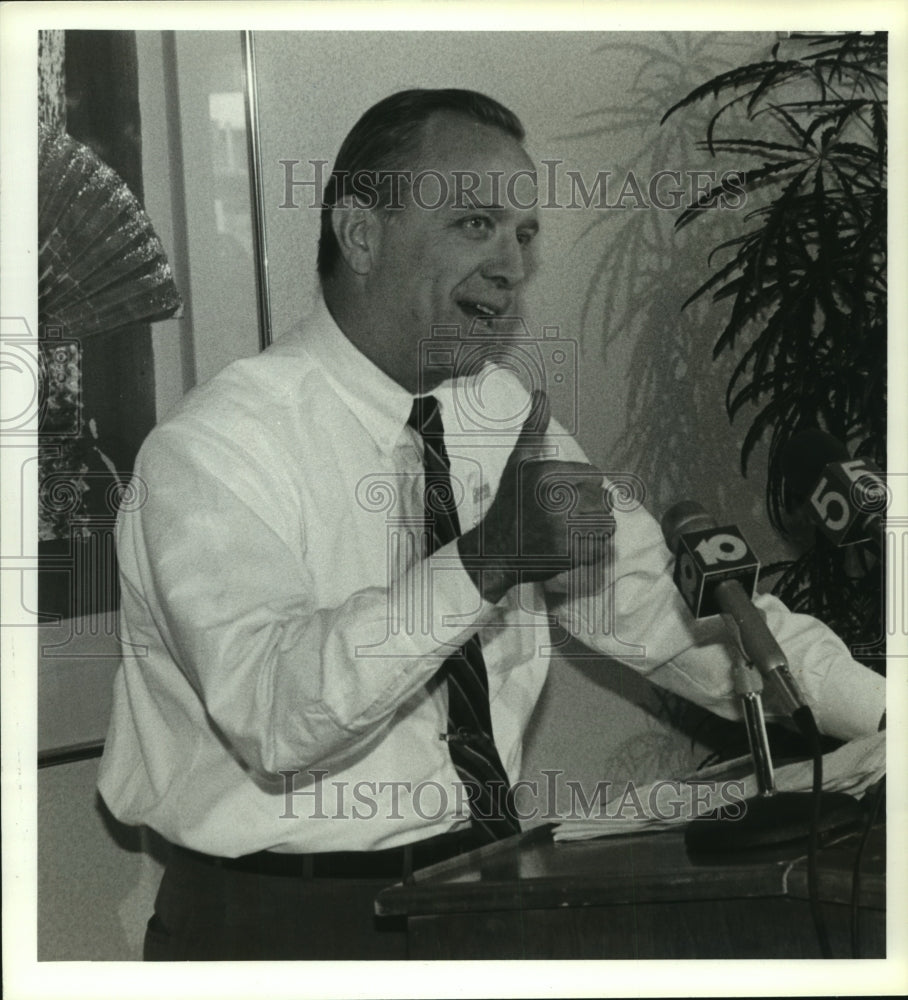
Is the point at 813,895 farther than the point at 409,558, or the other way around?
the point at 409,558

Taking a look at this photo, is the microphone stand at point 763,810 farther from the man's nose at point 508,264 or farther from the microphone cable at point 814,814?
the man's nose at point 508,264

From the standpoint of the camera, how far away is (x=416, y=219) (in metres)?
2.14

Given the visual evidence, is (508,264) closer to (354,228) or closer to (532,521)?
(354,228)

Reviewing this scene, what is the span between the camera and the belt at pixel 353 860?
210 centimetres

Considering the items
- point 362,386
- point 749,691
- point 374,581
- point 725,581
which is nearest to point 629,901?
point 749,691

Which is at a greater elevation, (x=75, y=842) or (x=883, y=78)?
(x=883, y=78)

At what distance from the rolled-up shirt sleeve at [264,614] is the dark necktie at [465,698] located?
4 centimetres

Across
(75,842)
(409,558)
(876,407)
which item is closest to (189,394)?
(409,558)

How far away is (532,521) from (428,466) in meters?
0.18

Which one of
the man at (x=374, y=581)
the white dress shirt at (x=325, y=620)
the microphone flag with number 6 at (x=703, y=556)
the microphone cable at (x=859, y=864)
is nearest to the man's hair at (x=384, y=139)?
the man at (x=374, y=581)

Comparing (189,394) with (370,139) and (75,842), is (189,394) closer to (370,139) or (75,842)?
(370,139)

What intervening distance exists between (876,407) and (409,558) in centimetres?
77

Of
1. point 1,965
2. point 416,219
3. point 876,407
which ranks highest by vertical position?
point 416,219

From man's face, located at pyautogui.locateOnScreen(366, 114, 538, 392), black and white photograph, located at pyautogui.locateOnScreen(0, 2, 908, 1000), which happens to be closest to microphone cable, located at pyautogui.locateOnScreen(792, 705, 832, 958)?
black and white photograph, located at pyautogui.locateOnScreen(0, 2, 908, 1000)
